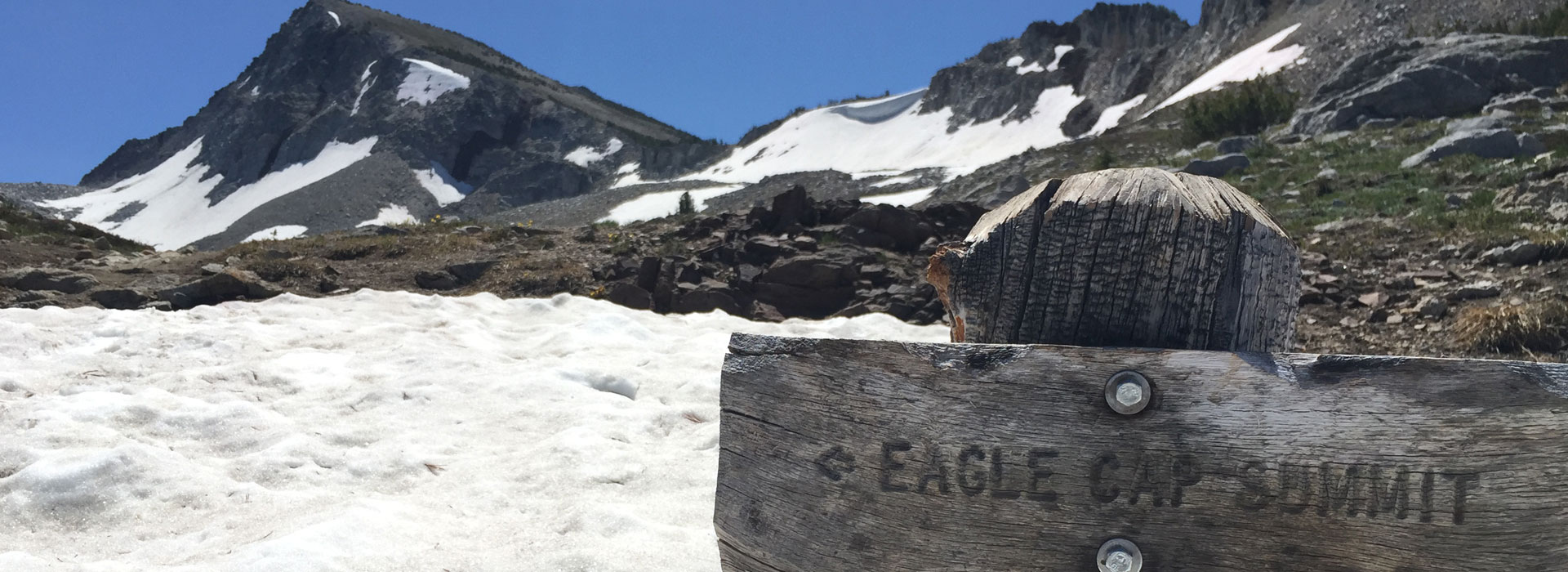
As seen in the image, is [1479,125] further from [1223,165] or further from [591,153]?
[591,153]

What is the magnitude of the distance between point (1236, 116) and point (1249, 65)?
15331mm

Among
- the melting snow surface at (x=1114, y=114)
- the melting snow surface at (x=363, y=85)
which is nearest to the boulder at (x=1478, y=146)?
the melting snow surface at (x=1114, y=114)

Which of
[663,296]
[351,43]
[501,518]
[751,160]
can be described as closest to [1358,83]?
[663,296]

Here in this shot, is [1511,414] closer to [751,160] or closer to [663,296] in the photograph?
[663,296]

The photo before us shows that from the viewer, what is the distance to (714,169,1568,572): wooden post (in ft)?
5.08

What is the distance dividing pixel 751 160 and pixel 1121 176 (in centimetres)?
6257

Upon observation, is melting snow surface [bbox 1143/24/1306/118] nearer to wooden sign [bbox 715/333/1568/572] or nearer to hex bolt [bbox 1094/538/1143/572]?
wooden sign [bbox 715/333/1568/572]

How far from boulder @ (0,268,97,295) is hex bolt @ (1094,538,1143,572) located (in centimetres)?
1000

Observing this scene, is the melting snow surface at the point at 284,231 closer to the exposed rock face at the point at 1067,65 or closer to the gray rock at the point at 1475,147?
the exposed rock face at the point at 1067,65

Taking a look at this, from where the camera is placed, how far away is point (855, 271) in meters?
11.3

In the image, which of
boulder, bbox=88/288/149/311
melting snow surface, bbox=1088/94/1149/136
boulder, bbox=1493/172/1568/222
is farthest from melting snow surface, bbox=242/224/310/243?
boulder, bbox=1493/172/1568/222

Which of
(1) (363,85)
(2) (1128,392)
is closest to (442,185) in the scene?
(1) (363,85)

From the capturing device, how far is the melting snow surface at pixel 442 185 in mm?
73250

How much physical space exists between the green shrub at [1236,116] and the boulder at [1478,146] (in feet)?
37.8
